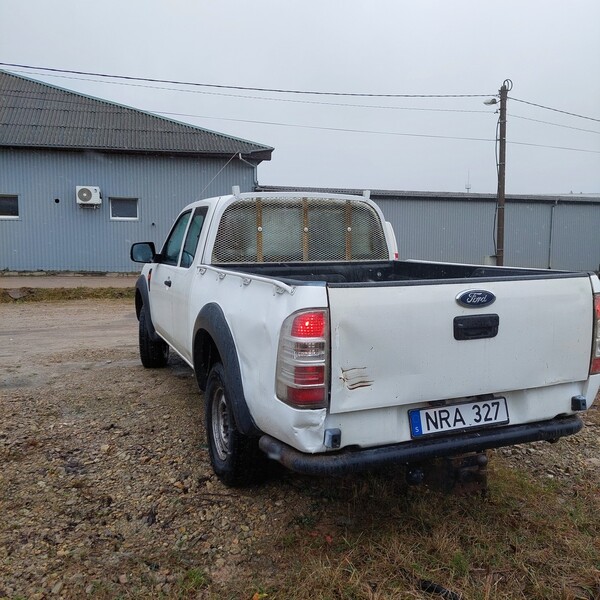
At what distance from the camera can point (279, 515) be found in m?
3.19

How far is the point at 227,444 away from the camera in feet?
11.1

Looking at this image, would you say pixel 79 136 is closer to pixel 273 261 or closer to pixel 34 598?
pixel 273 261

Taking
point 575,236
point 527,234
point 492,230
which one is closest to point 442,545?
point 492,230

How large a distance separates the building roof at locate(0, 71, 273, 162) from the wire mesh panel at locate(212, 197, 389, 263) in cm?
1475

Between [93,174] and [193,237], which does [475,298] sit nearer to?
[193,237]

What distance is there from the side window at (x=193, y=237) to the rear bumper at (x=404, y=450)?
6.96 ft

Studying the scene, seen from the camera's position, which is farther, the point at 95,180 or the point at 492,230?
the point at 492,230

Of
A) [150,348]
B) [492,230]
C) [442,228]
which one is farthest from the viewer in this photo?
[492,230]

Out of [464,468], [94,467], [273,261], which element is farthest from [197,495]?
[273,261]

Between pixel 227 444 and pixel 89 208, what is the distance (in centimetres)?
1698

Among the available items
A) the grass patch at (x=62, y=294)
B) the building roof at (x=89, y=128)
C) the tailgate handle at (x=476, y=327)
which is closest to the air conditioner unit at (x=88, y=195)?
the building roof at (x=89, y=128)

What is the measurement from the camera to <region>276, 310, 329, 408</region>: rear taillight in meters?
2.42

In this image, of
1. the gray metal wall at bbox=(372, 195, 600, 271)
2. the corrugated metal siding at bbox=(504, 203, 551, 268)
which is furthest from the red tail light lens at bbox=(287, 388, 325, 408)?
the corrugated metal siding at bbox=(504, 203, 551, 268)

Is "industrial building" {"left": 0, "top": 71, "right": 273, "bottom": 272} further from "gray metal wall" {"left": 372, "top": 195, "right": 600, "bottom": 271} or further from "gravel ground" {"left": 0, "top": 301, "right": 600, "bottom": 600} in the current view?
"gravel ground" {"left": 0, "top": 301, "right": 600, "bottom": 600}
